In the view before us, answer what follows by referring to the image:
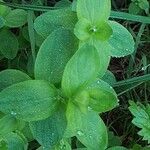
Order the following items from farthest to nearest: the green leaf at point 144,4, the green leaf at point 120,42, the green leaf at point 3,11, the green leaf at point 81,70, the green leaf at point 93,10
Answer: the green leaf at point 144,4 → the green leaf at point 3,11 → the green leaf at point 120,42 → the green leaf at point 93,10 → the green leaf at point 81,70

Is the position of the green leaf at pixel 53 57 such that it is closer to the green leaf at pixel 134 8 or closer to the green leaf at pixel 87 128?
the green leaf at pixel 87 128

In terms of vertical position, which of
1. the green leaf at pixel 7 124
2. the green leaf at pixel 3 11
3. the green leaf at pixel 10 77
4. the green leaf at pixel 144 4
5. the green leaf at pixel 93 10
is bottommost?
the green leaf at pixel 7 124

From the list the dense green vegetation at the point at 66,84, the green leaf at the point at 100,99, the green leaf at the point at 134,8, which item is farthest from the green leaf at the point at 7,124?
the green leaf at the point at 134,8

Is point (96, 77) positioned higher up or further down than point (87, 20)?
further down

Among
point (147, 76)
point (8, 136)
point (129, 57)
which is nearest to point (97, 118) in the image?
point (8, 136)

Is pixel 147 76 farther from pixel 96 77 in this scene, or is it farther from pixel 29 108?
pixel 29 108

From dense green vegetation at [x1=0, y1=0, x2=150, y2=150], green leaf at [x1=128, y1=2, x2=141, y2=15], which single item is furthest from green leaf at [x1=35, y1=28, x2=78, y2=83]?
green leaf at [x1=128, y1=2, x2=141, y2=15]
